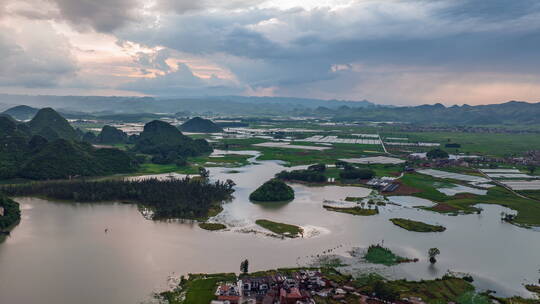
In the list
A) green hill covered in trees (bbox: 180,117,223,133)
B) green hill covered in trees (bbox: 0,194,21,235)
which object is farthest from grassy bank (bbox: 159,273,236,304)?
green hill covered in trees (bbox: 180,117,223,133)

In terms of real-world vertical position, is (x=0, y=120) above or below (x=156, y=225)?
above

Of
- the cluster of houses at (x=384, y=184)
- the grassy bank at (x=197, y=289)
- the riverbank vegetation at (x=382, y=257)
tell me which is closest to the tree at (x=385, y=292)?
the riverbank vegetation at (x=382, y=257)

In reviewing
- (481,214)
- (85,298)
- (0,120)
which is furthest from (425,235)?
(0,120)

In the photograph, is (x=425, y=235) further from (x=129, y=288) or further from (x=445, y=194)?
(x=129, y=288)

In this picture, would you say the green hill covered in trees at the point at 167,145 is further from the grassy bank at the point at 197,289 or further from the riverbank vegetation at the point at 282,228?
the grassy bank at the point at 197,289

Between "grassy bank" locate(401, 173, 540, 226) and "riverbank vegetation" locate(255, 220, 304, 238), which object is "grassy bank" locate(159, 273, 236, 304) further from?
"grassy bank" locate(401, 173, 540, 226)

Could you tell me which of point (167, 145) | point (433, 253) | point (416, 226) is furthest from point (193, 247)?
point (167, 145)
